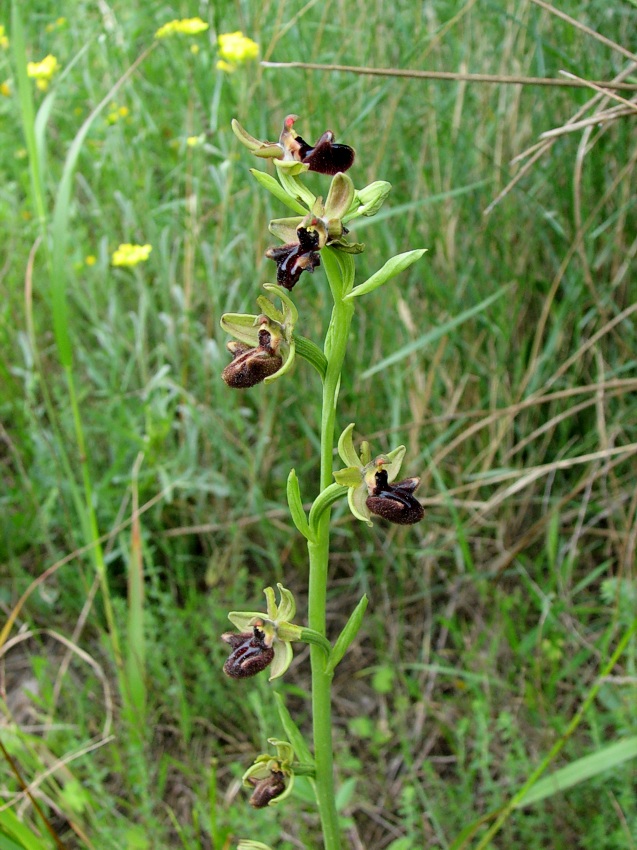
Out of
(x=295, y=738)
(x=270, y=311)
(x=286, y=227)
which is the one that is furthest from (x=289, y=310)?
(x=295, y=738)

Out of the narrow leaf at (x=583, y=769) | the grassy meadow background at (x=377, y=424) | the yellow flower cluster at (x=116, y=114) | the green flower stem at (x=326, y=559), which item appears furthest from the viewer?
the yellow flower cluster at (x=116, y=114)

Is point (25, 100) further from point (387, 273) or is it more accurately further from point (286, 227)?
point (387, 273)

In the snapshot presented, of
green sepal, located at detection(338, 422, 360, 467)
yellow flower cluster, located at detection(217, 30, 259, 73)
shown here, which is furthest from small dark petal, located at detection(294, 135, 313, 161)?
yellow flower cluster, located at detection(217, 30, 259, 73)

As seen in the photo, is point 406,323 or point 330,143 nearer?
point 330,143

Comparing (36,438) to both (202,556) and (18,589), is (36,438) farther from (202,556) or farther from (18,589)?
(202,556)

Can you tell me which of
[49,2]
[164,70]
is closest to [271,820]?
[164,70]

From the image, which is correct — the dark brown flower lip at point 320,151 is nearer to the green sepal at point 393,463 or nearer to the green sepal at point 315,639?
the green sepal at point 393,463

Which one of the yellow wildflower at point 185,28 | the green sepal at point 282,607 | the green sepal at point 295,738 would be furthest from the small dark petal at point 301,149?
the yellow wildflower at point 185,28
